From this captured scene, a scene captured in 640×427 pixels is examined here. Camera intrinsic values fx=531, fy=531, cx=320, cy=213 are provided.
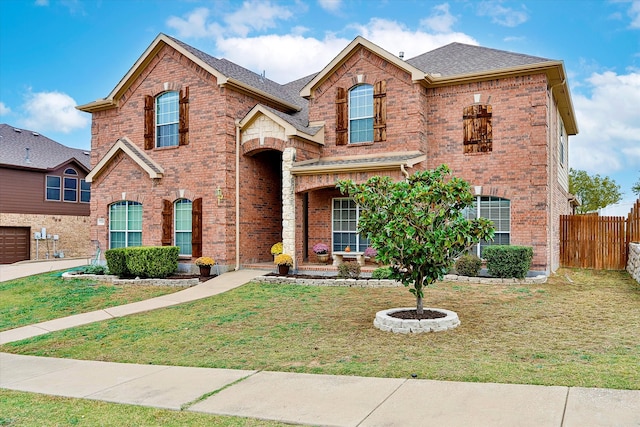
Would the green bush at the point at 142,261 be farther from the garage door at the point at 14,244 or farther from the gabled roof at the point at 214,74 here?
the garage door at the point at 14,244

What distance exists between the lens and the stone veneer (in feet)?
48.2

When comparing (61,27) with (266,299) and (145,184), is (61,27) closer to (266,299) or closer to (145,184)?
(145,184)

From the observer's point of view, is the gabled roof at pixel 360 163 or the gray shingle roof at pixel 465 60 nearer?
the gabled roof at pixel 360 163

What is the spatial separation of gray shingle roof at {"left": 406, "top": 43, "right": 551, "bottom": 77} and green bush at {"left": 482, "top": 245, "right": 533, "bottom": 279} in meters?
5.47

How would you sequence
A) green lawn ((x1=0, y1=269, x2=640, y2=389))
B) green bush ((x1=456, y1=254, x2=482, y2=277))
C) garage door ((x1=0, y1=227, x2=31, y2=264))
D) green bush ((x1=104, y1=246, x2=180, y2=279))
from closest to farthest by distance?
1. green lawn ((x1=0, y1=269, x2=640, y2=389))
2. green bush ((x1=456, y1=254, x2=482, y2=277))
3. green bush ((x1=104, y1=246, x2=180, y2=279))
4. garage door ((x1=0, y1=227, x2=31, y2=264))

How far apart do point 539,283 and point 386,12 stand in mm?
9137

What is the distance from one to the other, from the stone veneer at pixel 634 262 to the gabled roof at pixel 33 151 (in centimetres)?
2763

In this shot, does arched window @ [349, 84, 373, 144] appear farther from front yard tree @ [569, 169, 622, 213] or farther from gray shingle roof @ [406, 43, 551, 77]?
front yard tree @ [569, 169, 622, 213]

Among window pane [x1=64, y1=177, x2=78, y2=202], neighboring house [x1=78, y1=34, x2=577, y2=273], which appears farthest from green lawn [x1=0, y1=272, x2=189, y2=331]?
window pane [x1=64, y1=177, x2=78, y2=202]

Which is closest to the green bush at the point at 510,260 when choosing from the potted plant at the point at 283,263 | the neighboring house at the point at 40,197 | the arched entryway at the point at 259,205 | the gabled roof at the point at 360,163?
the gabled roof at the point at 360,163

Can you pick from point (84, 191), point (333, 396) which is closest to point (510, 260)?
point (333, 396)

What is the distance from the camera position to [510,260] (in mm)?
14180

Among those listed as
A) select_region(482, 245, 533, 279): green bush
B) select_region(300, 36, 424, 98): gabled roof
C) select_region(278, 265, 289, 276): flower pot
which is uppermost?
select_region(300, 36, 424, 98): gabled roof

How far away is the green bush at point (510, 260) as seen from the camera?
557 inches
